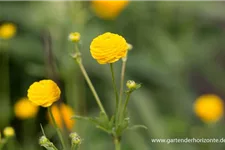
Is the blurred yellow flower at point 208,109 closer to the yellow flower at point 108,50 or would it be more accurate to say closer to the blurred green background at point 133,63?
the blurred green background at point 133,63

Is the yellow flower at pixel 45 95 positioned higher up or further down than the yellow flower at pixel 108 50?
further down

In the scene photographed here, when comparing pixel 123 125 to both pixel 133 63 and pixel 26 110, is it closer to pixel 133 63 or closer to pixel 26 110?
pixel 26 110

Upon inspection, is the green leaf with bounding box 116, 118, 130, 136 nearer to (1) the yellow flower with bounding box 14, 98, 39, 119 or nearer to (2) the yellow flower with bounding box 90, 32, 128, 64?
(2) the yellow flower with bounding box 90, 32, 128, 64

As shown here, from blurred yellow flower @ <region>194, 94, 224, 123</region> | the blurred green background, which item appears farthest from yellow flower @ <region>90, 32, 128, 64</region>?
blurred yellow flower @ <region>194, 94, 224, 123</region>

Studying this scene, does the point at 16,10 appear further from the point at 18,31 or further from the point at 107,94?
the point at 107,94

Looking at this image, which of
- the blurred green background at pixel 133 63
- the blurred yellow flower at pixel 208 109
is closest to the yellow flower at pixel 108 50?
the blurred green background at pixel 133 63

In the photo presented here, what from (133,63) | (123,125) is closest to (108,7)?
(133,63)
